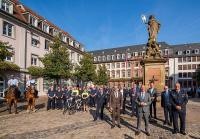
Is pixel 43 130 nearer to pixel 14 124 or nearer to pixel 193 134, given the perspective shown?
pixel 14 124

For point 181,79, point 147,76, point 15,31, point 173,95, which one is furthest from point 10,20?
point 181,79

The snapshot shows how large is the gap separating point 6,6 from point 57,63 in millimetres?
9080

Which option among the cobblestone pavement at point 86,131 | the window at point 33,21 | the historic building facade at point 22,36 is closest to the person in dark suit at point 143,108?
the cobblestone pavement at point 86,131

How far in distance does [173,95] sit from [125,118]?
15.2 feet

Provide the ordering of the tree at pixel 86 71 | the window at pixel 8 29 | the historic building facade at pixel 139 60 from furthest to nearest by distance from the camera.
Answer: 1. the historic building facade at pixel 139 60
2. the tree at pixel 86 71
3. the window at pixel 8 29

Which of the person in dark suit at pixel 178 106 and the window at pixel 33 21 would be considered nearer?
the person in dark suit at pixel 178 106

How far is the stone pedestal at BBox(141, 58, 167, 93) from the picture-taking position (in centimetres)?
1735

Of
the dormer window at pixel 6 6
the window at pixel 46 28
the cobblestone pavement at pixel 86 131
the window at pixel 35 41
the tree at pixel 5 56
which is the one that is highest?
the dormer window at pixel 6 6

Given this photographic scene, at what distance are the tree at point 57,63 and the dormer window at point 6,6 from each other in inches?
258

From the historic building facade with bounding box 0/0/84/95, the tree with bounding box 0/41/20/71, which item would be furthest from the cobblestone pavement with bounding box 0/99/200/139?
the historic building facade with bounding box 0/0/84/95

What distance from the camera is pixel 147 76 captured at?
17500 mm

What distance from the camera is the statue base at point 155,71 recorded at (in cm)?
1736

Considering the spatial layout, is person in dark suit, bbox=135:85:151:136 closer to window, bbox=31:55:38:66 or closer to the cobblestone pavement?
the cobblestone pavement

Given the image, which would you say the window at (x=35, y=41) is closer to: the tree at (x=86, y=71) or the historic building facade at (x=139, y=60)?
the tree at (x=86, y=71)
